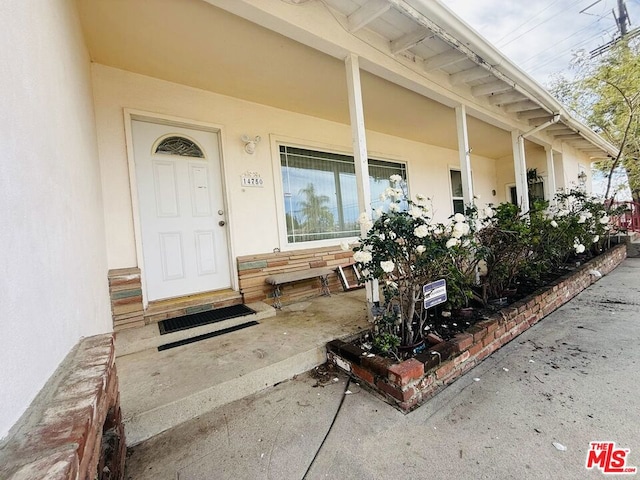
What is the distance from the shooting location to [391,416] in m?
1.55

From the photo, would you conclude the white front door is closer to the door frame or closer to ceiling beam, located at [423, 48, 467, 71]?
the door frame

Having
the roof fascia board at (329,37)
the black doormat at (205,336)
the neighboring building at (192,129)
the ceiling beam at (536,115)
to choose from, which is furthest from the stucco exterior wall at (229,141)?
the ceiling beam at (536,115)

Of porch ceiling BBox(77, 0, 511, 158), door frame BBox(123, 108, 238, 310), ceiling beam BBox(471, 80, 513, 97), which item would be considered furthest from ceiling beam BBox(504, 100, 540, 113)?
door frame BBox(123, 108, 238, 310)

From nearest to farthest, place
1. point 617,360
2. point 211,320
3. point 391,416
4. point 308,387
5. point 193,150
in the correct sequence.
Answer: point 391,416 → point 308,387 → point 617,360 → point 211,320 → point 193,150

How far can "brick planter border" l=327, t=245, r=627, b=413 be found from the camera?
5.40 feet

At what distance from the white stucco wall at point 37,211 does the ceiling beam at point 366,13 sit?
202cm

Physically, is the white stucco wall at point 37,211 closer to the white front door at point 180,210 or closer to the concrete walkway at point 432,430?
the concrete walkway at point 432,430

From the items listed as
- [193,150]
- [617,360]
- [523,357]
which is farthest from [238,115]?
[617,360]

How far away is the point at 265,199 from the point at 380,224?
1996 mm

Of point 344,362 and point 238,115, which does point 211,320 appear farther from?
point 238,115

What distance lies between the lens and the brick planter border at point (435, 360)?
1646 millimetres

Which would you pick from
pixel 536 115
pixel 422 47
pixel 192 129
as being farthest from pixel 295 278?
pixel 536 115

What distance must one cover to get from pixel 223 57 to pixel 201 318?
2.55 metres

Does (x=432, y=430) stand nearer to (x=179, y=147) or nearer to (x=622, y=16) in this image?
(x=179, y=147)
